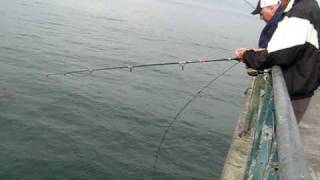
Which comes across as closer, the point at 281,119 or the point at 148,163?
the point at 281,119

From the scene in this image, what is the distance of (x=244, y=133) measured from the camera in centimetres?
838

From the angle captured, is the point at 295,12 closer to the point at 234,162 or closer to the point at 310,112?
the point at 234,162

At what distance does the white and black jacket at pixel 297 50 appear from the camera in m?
4.42

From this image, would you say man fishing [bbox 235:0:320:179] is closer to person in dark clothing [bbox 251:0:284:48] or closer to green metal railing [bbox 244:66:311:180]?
green metal railing [bbox 244:66:311:180]

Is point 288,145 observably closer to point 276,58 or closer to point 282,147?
point 282,147

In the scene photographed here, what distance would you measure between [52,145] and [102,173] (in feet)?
6.42

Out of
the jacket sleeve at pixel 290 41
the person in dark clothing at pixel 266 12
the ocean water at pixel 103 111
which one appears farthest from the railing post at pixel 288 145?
the ocean water at pixel 103 111

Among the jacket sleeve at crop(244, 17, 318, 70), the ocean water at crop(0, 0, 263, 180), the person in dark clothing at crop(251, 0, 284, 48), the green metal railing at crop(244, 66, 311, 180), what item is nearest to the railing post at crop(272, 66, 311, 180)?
the green metal railing at crop(244, 66, 311, 180)

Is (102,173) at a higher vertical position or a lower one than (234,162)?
lower

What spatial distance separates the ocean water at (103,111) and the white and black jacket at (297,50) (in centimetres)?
713

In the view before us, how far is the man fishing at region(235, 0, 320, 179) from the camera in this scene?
442 centimetres

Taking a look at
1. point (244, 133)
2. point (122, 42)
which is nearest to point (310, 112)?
point (244, 133)

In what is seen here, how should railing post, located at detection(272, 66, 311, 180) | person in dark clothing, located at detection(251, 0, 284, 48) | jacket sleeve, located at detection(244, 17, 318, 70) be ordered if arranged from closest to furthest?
railing post, located at detection(272, 66, 311, 180), jacket sleeve, located at detection(244, 17, 318, 70), person in dark clothing, located at detection(251, 0, 284, 48)

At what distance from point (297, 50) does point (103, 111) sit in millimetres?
12007
